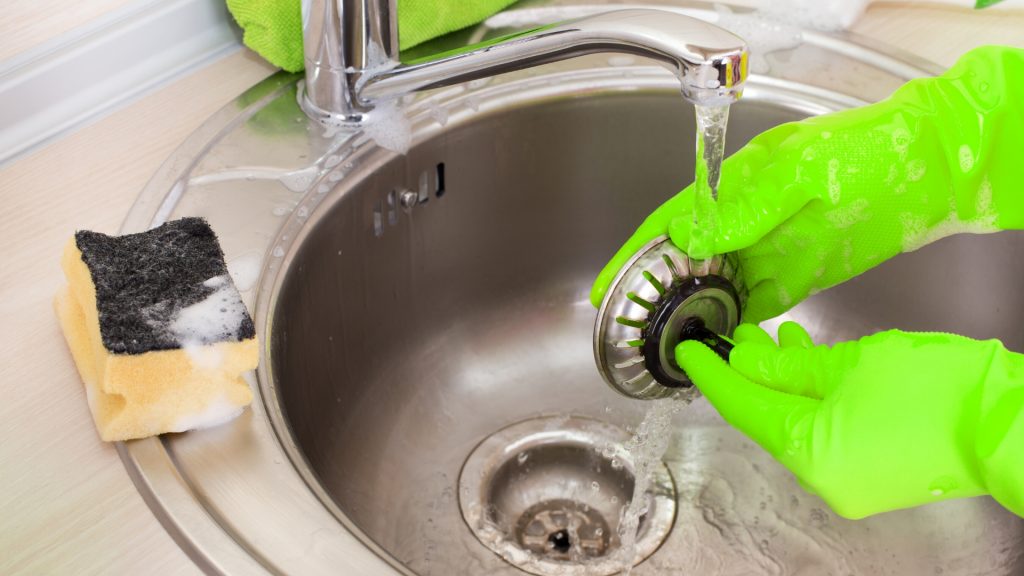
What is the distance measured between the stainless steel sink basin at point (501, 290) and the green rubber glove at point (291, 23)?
0.03 m

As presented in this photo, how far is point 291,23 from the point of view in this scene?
36.1 inches

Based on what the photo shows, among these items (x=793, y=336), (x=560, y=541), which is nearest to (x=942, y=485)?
(x=793, y=336)

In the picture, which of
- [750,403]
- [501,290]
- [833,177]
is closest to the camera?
[750,403]

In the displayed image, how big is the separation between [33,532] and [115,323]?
0.13 metres

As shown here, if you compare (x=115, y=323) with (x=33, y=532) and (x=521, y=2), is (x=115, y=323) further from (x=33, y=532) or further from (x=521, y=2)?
(x=521, y=2)

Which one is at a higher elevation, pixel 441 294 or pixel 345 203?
pixel 345 203

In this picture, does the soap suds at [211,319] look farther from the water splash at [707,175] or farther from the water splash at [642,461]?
the water splash at [642,461]

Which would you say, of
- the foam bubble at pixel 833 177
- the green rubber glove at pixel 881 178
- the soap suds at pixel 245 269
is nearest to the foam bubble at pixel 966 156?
the green rubber glove at pixel 881 178

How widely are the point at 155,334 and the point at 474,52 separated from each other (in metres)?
0.33

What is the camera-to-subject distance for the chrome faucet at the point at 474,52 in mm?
622

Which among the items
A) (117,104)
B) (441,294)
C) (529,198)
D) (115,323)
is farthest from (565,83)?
(115,323)

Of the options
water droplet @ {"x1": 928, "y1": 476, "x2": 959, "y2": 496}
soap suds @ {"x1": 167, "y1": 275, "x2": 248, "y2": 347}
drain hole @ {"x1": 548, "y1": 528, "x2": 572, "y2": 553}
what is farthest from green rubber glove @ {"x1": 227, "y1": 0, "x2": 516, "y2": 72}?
water droplet @ {"x1": 928, "y1": 476, "x2": 959, "y2": 496}

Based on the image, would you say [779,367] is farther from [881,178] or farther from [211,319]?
[211,319]

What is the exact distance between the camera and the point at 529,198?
1.03 m
